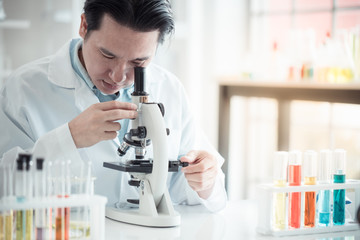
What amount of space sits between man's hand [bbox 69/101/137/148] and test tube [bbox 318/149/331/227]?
0.65 metres

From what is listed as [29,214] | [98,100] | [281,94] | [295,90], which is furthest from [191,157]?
[281,94]

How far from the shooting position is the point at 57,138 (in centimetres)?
173

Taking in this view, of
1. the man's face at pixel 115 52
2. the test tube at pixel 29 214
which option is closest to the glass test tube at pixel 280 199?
the man's face at pixel 115 52

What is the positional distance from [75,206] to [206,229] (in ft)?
1.67

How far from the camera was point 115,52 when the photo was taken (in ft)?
6.23

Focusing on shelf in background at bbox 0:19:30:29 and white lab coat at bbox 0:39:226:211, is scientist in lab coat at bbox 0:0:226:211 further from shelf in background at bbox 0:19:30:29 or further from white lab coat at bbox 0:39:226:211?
shelf in background at bbox 0:19:30:29

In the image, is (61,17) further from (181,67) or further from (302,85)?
(302,85)

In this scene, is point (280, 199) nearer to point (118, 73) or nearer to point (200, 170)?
point (200, 170)

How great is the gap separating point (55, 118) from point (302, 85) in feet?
6.52

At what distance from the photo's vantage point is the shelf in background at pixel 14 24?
3.78m

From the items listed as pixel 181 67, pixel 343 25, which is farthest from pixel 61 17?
pixel 343 25

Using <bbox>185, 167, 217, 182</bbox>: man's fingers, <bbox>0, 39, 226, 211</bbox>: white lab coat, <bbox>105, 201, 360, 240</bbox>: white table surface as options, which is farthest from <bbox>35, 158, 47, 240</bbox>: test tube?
<bbox>185, 167, 217, 182</bbox>: man's fingers

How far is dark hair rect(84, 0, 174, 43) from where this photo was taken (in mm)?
1889

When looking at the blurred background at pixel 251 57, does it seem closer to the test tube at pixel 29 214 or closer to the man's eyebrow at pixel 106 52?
the man's eyebrow at pixel 106 52
